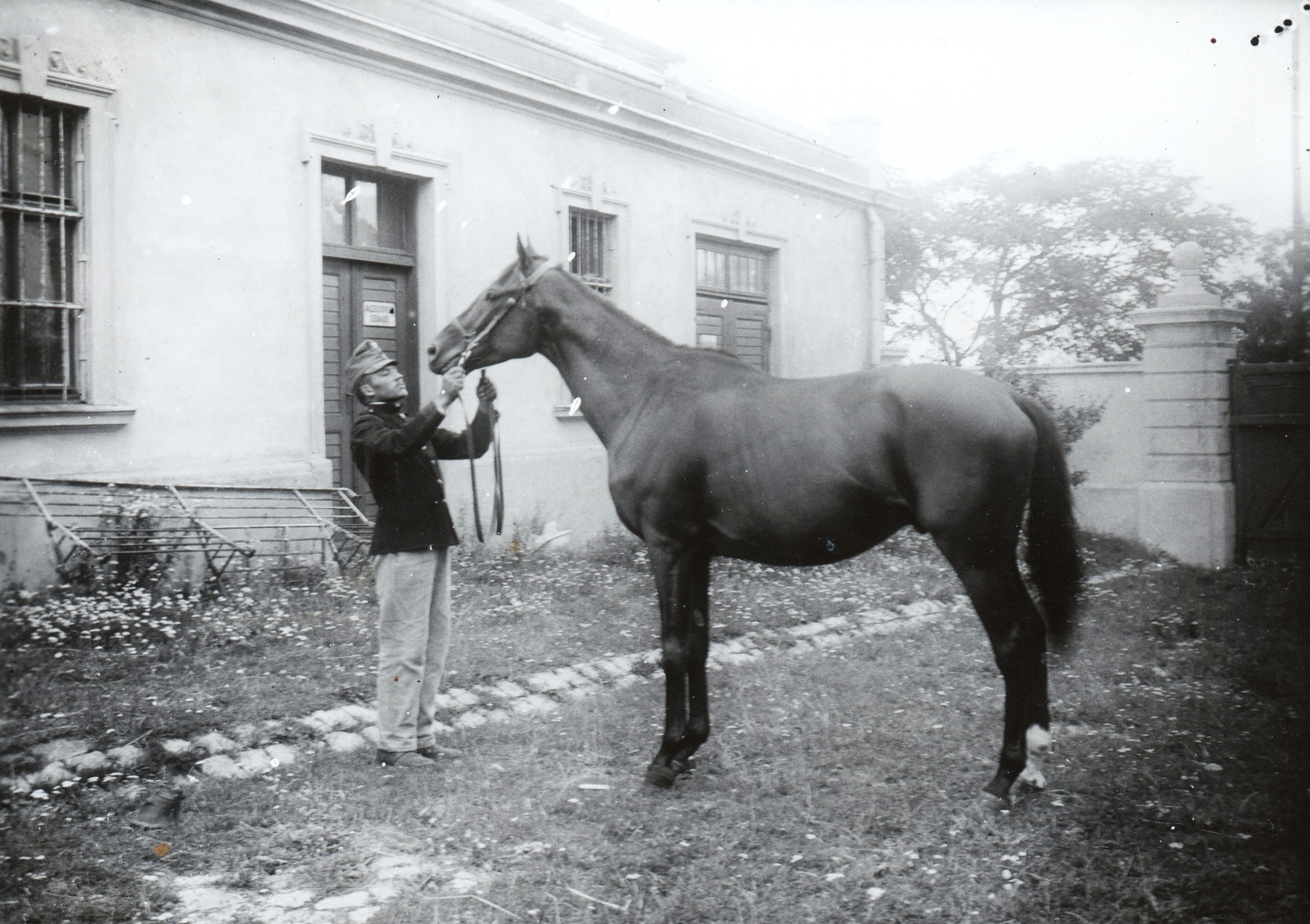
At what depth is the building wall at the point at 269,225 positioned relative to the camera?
21.8 ft

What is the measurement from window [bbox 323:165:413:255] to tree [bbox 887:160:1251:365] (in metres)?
4.91

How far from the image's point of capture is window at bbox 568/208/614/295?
10000 mm

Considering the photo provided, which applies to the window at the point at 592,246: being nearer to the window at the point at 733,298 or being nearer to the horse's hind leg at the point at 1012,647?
the window at the point at 733,298

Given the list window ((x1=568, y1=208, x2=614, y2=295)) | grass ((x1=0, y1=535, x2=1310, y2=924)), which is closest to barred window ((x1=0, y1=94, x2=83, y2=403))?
grass ((x1=0, y1=535, x2=1310, y2=924))

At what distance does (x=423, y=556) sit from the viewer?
14.0ft

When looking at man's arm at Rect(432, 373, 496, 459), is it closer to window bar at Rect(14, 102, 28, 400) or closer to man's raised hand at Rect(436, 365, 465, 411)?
man's raised hand at Rect(436, 365, 465, 411)

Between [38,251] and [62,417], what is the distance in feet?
3.58

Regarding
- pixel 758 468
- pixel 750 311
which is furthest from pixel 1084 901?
pixel 750 311

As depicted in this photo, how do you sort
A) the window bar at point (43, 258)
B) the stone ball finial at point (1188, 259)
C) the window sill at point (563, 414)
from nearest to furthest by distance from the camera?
the window bar at point (43, 258)
the stone ball finial at point (1188, 259)
the window sill at point (563, 414)

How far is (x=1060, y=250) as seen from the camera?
6.76 metres

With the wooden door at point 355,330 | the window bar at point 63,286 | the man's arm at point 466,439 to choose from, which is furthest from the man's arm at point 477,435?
the wooden door at point 355,330

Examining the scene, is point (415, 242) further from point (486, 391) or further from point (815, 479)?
point (815, 479)

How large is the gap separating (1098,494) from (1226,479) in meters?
1.15

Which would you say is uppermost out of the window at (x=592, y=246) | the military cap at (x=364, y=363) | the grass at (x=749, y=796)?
the window at (x=592, y=246)
